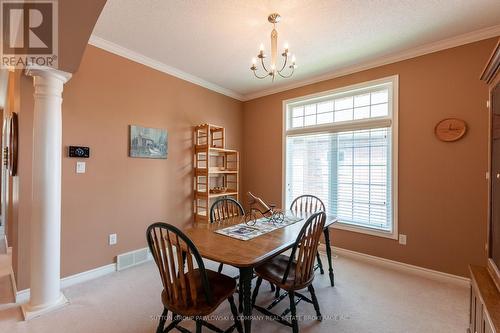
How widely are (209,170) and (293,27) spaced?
7.13 ft

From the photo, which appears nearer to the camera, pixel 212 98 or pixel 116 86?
pixel 116 86

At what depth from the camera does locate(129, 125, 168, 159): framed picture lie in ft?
9.62

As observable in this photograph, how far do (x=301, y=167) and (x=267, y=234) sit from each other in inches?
82.7

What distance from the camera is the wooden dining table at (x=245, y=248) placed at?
4.76ft

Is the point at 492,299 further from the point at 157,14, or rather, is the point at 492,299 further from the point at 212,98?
the point at 212,98

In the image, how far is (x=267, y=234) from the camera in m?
2.00

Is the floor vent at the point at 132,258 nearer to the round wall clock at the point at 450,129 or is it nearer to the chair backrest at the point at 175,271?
→ the chair backrest at the point at 175,271

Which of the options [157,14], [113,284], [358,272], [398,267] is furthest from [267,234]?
[157,14]

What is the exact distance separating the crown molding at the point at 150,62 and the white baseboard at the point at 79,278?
8.28 feet

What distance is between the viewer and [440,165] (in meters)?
2.65

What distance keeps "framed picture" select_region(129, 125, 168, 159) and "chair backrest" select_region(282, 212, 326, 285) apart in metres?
2.31

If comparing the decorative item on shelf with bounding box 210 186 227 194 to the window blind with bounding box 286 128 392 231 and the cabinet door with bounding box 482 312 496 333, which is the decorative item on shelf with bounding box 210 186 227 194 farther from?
the cabinet door with bounding box 482 312 496 333

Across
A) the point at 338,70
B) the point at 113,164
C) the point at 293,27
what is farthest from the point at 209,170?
the point at 338,70

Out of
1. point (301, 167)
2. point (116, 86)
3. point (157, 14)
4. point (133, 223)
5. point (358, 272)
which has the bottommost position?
point (358, 272)
